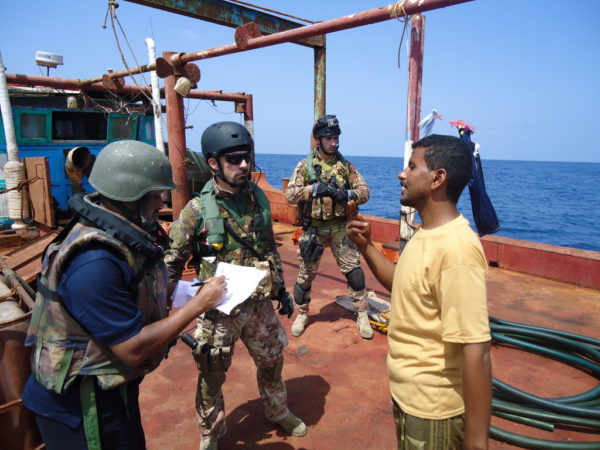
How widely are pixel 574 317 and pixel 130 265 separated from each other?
18.7ft

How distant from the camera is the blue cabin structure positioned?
953 cm

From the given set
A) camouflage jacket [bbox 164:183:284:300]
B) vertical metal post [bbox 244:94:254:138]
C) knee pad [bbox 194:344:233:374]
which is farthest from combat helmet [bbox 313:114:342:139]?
vertical metal post [bbox 244:94:254:138]

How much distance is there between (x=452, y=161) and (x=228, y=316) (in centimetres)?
181

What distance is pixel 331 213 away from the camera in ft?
16.0

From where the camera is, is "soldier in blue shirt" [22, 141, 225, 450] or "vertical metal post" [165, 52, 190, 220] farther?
"vertical metal post" [165, 52, 190, 220]

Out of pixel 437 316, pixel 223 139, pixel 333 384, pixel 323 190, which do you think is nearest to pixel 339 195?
pixel 323 190

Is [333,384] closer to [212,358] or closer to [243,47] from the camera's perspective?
[212,358]

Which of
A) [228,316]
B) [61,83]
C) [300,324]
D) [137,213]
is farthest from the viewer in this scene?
[61,83]

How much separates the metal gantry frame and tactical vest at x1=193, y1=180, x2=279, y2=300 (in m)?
2.19

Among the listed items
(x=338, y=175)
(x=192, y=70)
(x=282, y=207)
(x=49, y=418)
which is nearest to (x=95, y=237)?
(x=49, y=418)

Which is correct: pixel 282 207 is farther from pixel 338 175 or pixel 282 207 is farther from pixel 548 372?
pixel 548 372

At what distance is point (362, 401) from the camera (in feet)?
11.8

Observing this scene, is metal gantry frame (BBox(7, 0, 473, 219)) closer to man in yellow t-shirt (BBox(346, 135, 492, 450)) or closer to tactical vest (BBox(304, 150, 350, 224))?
tactical vest (BBox(304, 150, 350, 224))

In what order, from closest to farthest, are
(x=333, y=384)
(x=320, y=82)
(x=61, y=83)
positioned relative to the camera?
(x=333, y=384)
(x=320, y=82)
(x=61, y=83)
